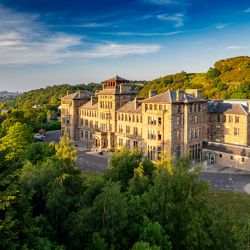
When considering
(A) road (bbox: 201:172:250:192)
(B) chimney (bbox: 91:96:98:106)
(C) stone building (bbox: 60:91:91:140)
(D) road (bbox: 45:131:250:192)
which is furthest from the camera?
(C) stone building (bbox: 60:91:91:140)

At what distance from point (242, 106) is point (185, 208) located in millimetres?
45726

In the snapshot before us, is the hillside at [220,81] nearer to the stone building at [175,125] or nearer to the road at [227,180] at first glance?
the stone building at [175,125]

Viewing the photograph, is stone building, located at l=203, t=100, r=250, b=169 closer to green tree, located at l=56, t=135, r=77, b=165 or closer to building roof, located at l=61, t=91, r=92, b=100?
green tree, located at l=56, t=135, r=77, b=165

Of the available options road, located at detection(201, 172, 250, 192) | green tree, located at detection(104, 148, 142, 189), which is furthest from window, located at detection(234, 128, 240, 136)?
green tree, located at detection(104, 148, 142, 189)

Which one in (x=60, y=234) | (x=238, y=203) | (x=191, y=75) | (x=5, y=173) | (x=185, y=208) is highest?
(x=191, y=75)

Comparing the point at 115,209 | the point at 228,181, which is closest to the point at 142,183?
the point at 115,209

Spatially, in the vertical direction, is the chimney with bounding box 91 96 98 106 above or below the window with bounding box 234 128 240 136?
above

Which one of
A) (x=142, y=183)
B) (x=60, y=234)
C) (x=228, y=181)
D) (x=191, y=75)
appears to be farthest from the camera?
(x=191, y=75)

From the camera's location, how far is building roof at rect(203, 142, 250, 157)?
59594mm

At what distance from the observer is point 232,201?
140 ft

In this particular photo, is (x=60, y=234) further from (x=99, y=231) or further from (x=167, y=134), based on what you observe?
(x=167, y=134)

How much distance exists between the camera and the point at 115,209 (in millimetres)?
22500

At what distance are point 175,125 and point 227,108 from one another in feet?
43.5

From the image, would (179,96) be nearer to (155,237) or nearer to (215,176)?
(215,176)
